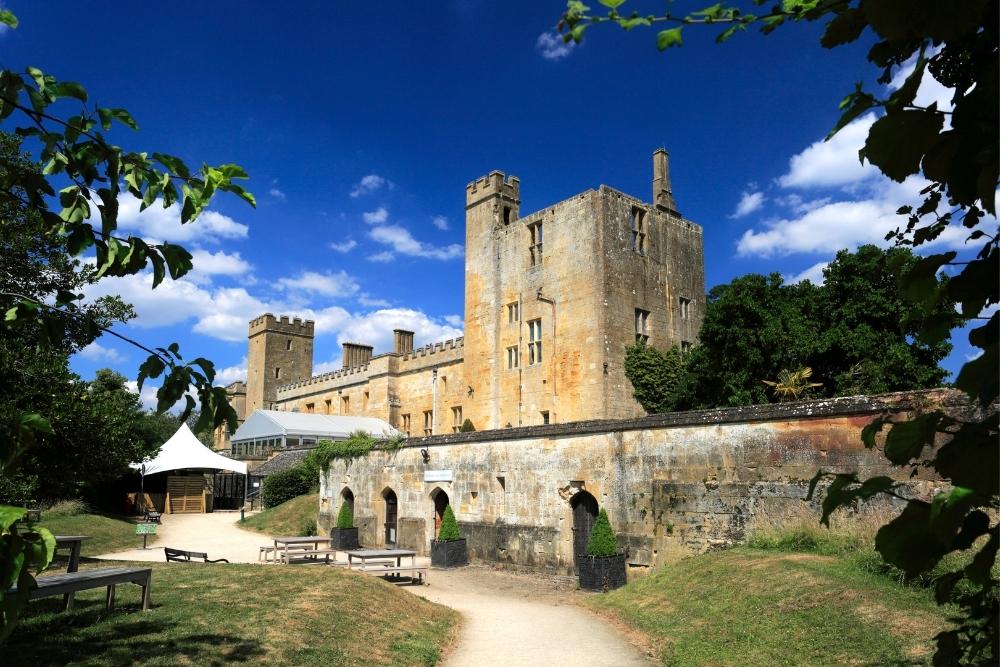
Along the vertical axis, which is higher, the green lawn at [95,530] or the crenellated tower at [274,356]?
the crenellated tower at [274,356]

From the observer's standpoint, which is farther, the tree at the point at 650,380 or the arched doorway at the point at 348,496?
the tree at the point at 650,380

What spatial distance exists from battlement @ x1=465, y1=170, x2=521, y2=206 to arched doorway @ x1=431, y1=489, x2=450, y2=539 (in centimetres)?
1584

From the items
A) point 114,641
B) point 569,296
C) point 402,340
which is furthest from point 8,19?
point 402,340

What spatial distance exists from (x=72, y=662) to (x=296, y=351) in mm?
55593

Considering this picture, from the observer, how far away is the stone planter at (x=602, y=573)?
15008 mm

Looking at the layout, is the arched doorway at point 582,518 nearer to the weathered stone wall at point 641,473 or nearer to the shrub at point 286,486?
the weathered stone wall at point 641,473

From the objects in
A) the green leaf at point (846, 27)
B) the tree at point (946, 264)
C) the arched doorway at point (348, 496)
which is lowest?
the arched doorway at point (348, 496)

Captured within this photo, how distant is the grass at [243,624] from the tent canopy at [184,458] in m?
23.4

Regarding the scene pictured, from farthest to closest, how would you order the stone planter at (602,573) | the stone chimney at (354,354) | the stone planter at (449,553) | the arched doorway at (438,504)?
the stone chimney at (354,354) < the arched doorway at (438,504) < the stone planter at (449,553) < the stone planter at (602,573)

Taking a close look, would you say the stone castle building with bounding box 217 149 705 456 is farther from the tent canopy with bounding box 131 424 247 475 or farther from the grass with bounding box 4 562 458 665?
the grass with bounding box 4 562 458 665

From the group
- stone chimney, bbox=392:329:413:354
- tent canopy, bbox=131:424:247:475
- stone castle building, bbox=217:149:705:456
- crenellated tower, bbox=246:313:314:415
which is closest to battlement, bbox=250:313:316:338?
crenellated tower, bbox=246:313:314:415

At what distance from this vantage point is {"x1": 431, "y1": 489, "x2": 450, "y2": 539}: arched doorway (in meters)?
21.8

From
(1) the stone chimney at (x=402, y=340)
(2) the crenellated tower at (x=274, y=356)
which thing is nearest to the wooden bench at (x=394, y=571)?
(1) the stone chimney at (x=402, y=340)

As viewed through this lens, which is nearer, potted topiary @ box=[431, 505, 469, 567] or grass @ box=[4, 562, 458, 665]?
grass @ box=[4, 562, 458, 665]
